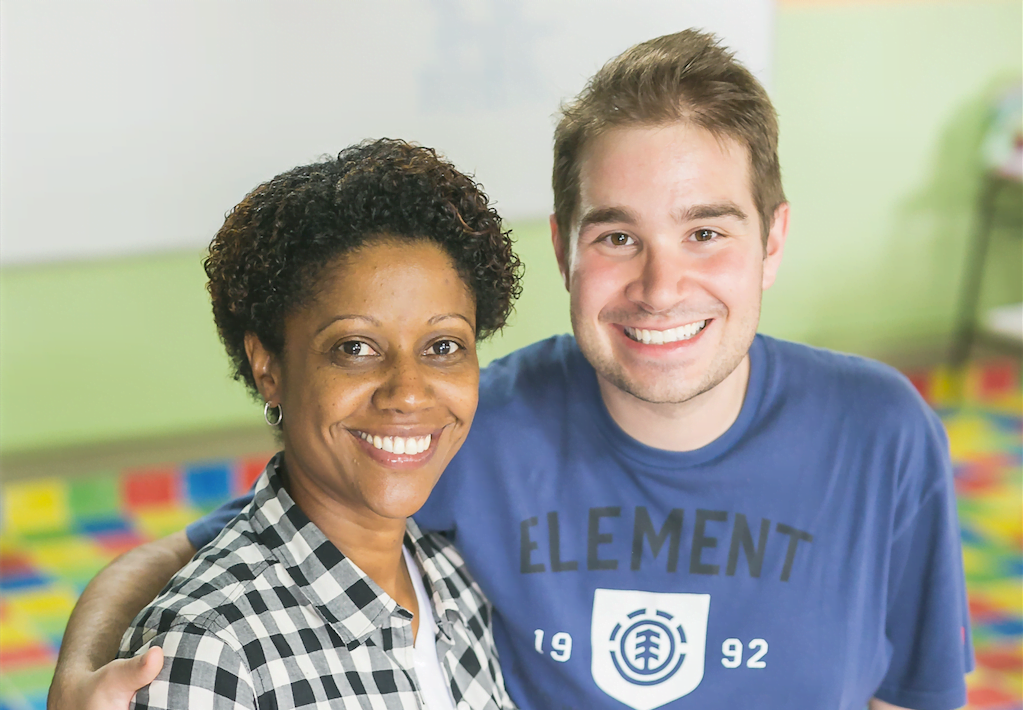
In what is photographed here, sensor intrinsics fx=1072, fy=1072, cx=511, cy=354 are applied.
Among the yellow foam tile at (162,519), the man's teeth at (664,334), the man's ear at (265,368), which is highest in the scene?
the man's teeth at (664,334)

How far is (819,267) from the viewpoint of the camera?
4.11 meters

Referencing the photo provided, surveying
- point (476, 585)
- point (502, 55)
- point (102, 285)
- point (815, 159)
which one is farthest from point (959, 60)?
point (476, 585)

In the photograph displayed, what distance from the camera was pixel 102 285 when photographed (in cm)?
317

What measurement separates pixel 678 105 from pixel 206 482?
246cm

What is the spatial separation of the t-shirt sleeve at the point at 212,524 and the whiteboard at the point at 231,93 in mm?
1931

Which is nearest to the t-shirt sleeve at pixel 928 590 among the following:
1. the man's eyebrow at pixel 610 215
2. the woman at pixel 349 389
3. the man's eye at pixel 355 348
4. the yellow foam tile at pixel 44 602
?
the man's eyebrow at pixel 610 215

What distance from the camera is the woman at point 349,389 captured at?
3.68ft

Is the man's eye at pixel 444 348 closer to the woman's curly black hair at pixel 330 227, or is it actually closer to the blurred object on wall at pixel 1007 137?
the woman's curly black hair at pixel 330 227

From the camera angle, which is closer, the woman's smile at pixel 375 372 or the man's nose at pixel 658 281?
the woman's smile at pixel 375 372

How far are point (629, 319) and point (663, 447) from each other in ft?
0.59

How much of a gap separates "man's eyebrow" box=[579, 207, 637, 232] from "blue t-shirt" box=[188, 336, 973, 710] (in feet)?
0.88

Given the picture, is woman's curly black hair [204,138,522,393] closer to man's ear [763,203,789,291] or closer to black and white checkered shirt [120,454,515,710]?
black and white checkered shirt [120,454,515,710]

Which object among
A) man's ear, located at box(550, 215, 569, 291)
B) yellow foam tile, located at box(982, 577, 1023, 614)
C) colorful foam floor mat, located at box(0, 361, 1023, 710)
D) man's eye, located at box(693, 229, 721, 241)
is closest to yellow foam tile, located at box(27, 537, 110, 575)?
colorful foam floor mat, located at box(0, 361, 1023, 710)

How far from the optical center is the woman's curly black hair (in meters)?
1.15
